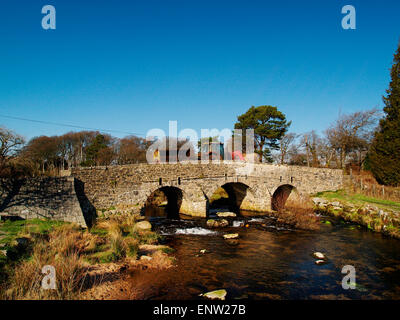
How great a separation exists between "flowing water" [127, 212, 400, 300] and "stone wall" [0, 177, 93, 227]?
5.97 metres

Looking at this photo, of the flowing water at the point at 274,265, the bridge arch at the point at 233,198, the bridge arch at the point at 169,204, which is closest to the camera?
the flowing water at the point at 274,265

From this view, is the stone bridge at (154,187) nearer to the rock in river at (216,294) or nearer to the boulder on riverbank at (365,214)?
the boulder on riverbank at (365,214)

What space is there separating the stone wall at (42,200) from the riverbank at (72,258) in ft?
2.63

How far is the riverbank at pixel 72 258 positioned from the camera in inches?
262

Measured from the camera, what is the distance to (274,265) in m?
11.0

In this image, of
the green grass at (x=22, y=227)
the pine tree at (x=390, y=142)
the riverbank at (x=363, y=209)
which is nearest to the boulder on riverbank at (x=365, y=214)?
the riverbank at (x=363, y=209)

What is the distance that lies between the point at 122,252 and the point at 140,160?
42316mm

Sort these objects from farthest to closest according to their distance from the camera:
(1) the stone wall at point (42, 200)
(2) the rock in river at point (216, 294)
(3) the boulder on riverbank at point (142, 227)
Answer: (3) the boulder on riverbank at point (142, 227) → (1) the stone wall at point (42, 200) → (2) the rock in river at point (216, 294)

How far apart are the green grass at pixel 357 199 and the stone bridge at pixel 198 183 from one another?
1.06 metres

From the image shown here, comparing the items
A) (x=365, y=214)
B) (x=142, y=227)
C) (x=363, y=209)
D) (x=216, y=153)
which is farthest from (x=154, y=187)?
(x=216, y=153)

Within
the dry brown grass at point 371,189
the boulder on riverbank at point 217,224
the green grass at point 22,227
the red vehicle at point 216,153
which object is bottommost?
the boulder on riverbank at point 217,224

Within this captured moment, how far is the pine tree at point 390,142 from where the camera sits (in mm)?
24328

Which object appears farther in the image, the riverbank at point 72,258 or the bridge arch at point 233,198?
the bridge arch at point 233,198

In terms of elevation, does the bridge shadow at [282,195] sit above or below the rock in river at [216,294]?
above
